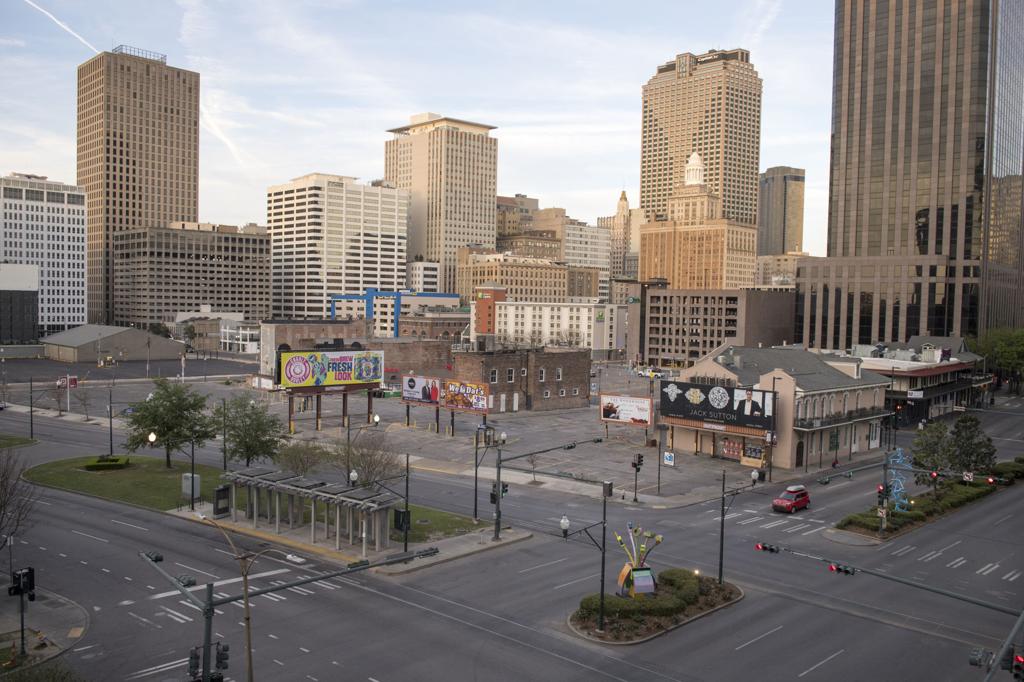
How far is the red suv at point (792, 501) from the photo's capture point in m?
54.6

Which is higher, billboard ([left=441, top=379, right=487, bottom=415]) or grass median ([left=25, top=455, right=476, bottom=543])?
billboard ([left=441, top=379, right=487, bottom=415])

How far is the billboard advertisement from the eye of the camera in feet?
289

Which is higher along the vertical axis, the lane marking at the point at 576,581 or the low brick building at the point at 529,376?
the low brick building at the point at 529,376

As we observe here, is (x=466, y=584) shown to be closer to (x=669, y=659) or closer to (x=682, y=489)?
(x=669, y=659)

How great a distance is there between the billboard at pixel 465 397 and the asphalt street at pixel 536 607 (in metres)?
32.5

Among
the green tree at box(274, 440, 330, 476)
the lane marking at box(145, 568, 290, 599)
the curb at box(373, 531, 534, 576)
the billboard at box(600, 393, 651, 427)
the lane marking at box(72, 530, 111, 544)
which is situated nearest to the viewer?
the lane marking at box(145, 568, 290, 599)

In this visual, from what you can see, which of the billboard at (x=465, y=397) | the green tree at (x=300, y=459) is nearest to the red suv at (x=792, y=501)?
the green tree at (x=300, y=459)

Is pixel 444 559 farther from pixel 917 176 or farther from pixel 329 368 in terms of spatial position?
pixel 917 176

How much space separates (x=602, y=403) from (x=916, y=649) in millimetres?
51317

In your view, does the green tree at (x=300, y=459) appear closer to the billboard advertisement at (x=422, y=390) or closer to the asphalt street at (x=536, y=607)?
the asphalt street at (x=536, y=607)

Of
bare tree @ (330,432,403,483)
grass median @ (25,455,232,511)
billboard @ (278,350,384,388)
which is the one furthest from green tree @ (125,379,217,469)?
billboard @ (278,350,384,388)

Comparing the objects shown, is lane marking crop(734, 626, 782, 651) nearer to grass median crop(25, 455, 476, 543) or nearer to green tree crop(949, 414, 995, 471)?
grass median crop(25, 455, 476, 543)

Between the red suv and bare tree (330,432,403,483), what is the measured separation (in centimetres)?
2641

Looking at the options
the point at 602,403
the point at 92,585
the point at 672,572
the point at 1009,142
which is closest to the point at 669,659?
the point at 672,572
